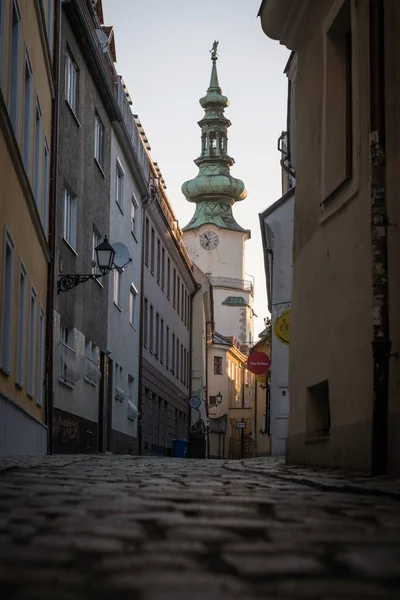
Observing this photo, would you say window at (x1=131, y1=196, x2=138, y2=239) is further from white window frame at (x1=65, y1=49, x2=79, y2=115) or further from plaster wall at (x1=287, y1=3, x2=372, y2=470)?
plaster wall at (x1=287, y1=3, x2=372, y2=470)

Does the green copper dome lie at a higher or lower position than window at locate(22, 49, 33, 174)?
higher

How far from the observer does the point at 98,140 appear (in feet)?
91.7

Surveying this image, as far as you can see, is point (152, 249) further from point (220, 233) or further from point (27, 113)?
point (220, 233)

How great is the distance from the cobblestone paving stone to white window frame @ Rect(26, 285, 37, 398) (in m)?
11.4

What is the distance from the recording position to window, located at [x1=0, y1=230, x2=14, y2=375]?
47.8 ft

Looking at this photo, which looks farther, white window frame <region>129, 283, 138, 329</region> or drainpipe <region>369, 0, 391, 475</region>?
white window frame <region>129, 283, 138, 329</region>

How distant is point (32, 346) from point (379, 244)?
1030 cm

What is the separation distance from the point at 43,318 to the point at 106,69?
390 inches

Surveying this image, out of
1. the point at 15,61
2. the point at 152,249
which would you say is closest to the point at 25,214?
the point at 15,61

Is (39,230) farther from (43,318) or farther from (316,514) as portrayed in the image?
(316,514)

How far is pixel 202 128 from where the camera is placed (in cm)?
11688

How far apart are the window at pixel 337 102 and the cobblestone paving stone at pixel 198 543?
558 centimetres

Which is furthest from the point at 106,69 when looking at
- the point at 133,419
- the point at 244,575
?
the point at 244,575

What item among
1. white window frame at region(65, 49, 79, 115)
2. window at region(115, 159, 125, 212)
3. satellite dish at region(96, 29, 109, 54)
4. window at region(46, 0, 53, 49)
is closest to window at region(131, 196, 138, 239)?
window at region(115, 159, 125, 212)
